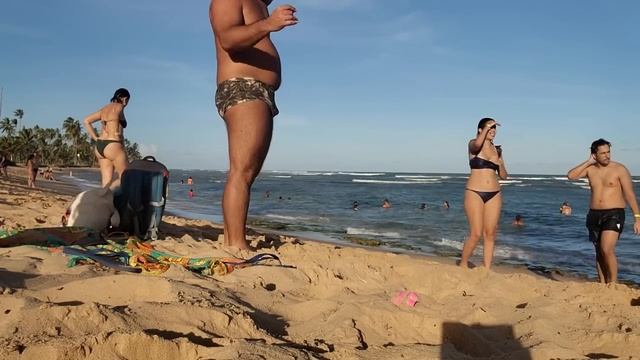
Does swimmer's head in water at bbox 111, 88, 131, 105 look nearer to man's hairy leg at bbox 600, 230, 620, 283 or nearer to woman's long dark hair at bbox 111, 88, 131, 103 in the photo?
woman's long dark hair at bbox 111, 88, 131, 103

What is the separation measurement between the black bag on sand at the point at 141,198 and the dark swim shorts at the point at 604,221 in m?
4.33

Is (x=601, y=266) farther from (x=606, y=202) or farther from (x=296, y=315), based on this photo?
(x=296, y=315)

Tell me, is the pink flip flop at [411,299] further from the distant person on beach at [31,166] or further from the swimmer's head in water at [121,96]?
the distant person on beach at [31,166]

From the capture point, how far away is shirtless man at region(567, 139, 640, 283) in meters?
4.81

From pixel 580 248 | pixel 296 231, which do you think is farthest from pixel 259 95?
pixel 580 248

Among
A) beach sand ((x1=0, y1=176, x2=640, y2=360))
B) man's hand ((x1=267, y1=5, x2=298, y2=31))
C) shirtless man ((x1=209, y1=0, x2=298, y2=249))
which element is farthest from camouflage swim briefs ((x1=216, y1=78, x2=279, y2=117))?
beach sand ((x1=0, y1=176, x2=640, y2=360))

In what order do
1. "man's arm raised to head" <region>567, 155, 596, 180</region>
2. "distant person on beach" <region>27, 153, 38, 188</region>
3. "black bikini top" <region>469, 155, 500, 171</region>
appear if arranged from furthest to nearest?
1. "distant person on beach" <region>27, 153, 38, 188</region>
2. "man's arm raised to head" <region>567, 155, 596, 180</region>
3. "black bikini top" <region>469, 155, 500, 171</region>

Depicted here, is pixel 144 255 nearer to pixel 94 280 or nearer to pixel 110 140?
pixel 94 280

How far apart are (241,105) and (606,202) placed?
150 inches

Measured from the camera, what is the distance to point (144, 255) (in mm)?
3158

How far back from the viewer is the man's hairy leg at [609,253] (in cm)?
473

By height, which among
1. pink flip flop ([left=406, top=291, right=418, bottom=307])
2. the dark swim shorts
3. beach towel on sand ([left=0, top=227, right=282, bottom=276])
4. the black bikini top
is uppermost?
the black bikini top

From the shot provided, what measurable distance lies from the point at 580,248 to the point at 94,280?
9523 mm

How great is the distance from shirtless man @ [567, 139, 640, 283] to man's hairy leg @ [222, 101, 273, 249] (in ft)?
11.7
